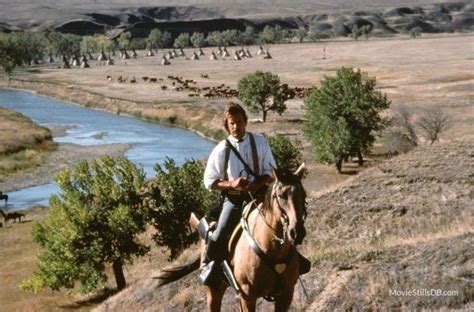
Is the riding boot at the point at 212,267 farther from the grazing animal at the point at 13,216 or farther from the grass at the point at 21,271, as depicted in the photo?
the grazing animal at the point at 13,216

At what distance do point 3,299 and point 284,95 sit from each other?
5408 cm

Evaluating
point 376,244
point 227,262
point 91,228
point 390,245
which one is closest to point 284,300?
point 227,262

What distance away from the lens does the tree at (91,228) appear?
32.7m

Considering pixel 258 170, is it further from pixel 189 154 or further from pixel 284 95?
pixel 284 95

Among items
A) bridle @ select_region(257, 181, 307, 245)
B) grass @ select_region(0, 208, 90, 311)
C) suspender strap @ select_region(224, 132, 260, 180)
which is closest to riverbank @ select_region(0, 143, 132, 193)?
grass @ select_region(0, 208, 90, 311)

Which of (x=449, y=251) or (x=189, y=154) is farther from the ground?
(x=449, y=251)

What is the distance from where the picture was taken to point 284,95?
83.2 meters

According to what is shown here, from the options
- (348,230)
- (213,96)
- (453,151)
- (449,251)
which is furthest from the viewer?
(213,96)

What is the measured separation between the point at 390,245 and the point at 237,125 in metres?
6.81

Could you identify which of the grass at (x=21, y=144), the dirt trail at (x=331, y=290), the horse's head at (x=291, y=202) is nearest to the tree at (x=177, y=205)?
the dirt trail at (x=331, y=290)

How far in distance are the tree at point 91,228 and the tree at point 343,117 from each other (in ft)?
84.6

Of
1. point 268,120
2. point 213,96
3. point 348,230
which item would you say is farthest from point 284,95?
point 348,230

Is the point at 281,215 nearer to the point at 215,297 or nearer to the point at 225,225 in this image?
the point at 225,225

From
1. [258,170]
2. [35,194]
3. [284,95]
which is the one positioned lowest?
[35,194]
